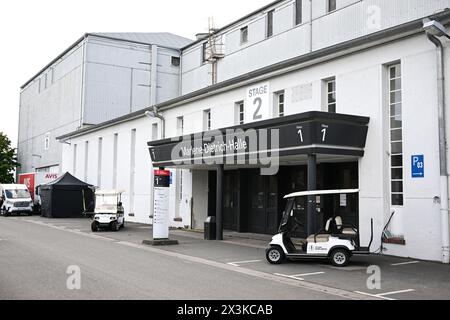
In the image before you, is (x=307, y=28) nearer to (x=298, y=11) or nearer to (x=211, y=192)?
(x=298, y=11)

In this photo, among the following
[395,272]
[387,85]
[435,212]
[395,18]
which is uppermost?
[395,18]

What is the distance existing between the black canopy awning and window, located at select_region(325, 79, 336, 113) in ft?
6.16

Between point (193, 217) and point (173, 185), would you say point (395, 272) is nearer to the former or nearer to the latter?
point (193, 217)

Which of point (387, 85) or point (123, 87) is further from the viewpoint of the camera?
point (123, 87)

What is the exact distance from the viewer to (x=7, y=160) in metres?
59.6

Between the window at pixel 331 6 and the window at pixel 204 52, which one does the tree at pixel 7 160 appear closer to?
the window at pixel 204 52

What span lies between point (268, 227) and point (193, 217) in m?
4.35

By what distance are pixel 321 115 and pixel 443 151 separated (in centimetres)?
321

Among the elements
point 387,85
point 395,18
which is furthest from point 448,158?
point 395,18

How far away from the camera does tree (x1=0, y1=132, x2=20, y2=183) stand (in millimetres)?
59031

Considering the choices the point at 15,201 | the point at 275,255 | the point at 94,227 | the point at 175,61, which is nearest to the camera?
the point at 275,255

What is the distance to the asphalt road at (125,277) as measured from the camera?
8.27 metres

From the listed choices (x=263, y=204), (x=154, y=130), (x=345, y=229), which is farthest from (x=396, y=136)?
(x=154, y=130)

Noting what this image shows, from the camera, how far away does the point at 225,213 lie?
22891 mm
